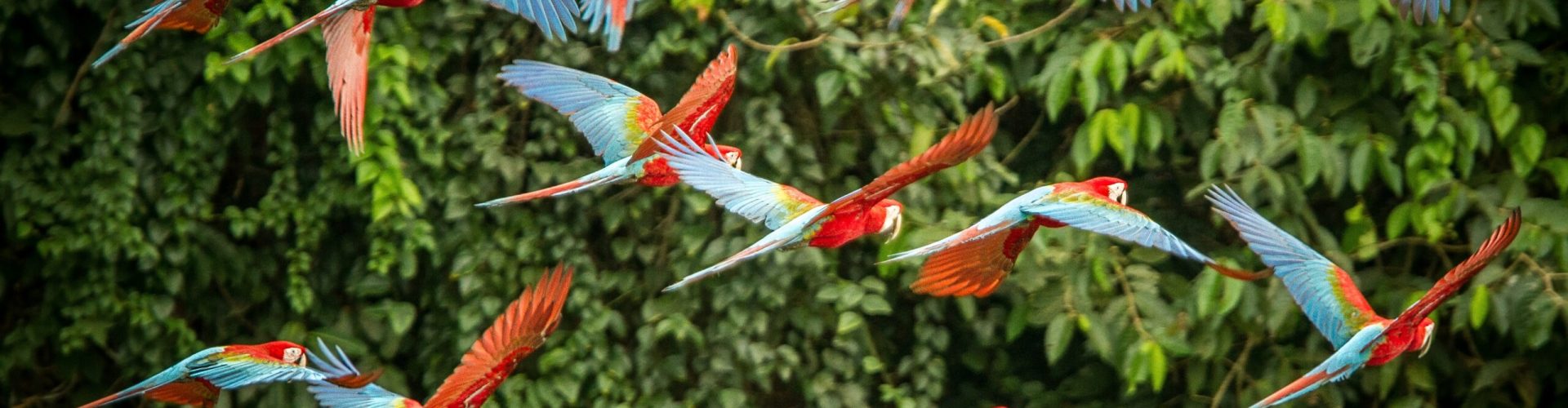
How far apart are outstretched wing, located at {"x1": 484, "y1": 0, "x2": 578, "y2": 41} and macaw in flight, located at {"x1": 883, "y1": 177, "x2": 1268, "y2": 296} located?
323 mm

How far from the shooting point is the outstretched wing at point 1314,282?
1643mm

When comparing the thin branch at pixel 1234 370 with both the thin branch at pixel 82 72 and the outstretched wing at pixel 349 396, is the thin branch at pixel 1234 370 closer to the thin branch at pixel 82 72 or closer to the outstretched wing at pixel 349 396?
the outstretched wing at pixel 349 396

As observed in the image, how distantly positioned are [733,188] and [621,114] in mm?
277

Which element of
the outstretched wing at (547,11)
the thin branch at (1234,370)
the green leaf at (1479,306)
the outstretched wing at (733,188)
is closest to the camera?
the outstretched wing at (547,11)

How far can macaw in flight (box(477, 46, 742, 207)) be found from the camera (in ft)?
5.21

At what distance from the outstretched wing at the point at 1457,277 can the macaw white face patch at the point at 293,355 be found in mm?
1091

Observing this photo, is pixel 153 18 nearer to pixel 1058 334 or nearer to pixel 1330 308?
pixel 1330 308

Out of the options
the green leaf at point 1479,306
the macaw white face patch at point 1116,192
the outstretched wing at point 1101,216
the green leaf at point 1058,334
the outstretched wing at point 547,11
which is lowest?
the green leaf at point 1058,334

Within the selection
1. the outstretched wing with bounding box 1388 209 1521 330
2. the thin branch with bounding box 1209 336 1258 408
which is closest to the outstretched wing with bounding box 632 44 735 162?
the outstretched wing with bounding box 1388 209 1521 330

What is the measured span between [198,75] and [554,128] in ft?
2.03

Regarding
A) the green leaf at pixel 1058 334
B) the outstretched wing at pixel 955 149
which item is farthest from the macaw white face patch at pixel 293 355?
the green leaf at pixel 1058 334

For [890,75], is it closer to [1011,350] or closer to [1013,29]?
[1013,29]

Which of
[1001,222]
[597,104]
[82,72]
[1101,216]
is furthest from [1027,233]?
[82,72]

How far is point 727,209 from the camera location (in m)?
1.48
